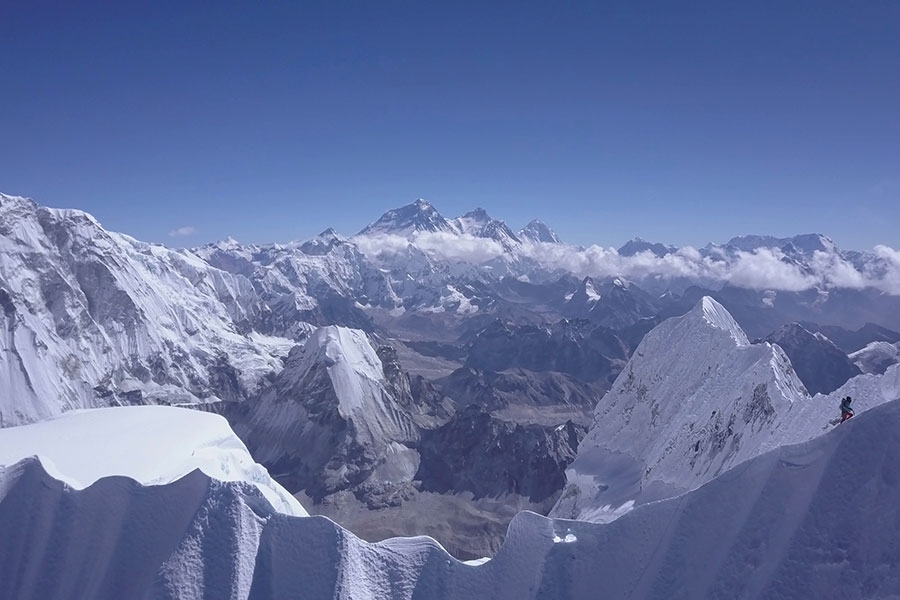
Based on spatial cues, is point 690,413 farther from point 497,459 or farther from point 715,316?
point 497,459

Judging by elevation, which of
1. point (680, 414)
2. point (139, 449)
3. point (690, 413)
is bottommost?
point (680, 414)

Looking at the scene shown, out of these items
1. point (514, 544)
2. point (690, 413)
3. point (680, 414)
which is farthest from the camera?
point (680, 414)

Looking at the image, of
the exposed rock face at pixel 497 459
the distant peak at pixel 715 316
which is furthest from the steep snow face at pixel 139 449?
the exposed rock face at pixel 497 459

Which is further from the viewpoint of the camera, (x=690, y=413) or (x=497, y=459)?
(x=497, y=459)

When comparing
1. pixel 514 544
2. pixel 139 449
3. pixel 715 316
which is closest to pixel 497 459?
pixel 715 316

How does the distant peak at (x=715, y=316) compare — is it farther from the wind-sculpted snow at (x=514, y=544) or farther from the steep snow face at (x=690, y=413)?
the wind-sculpted snow at (x=514, y=544)

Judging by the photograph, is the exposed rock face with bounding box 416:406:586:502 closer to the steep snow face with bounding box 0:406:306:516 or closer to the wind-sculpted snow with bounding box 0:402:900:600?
the steep snow face with bounding box 0:406:306:516

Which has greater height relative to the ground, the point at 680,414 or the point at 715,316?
the point at 715,316
